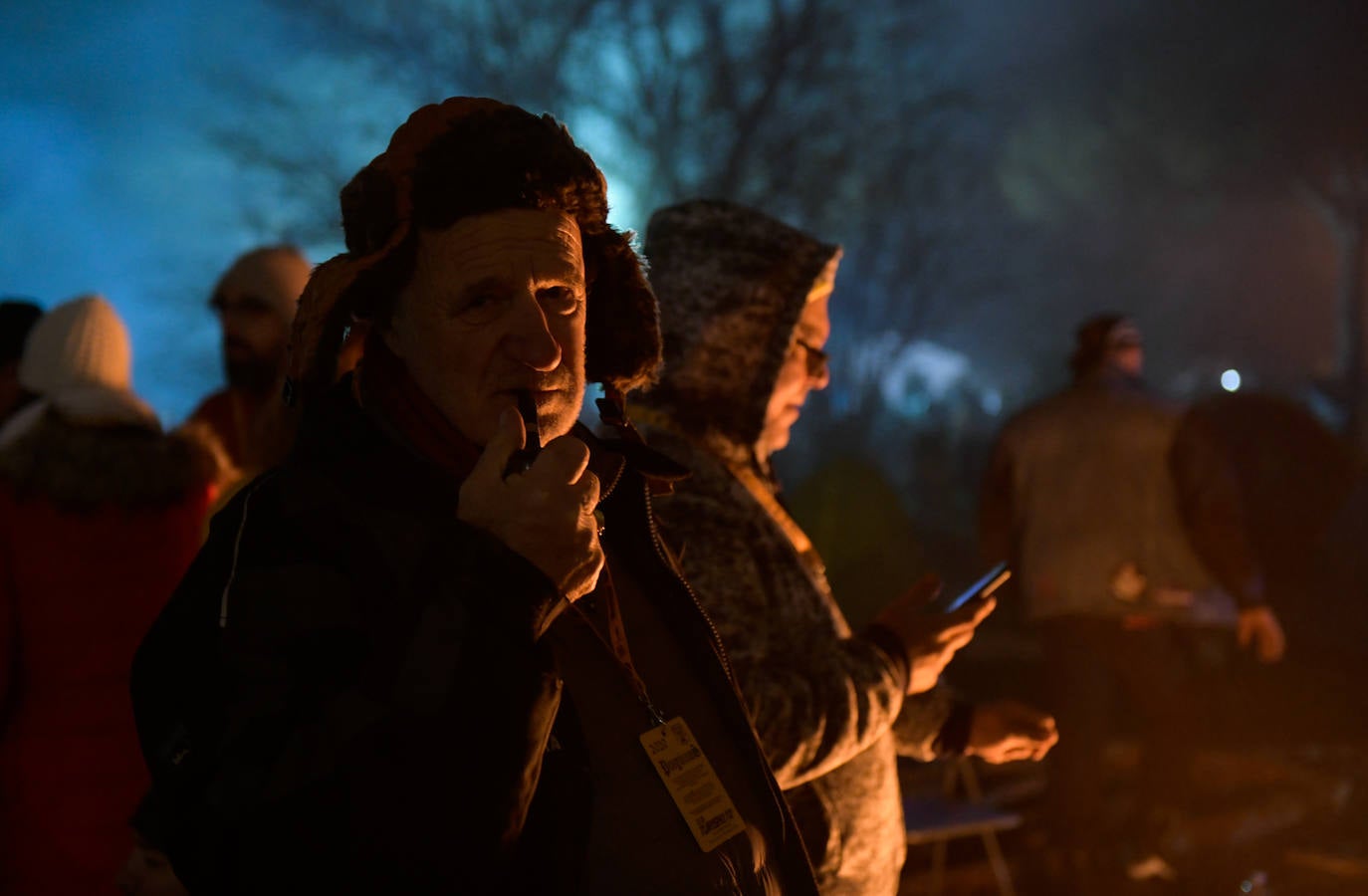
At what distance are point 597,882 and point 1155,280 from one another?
123 feet

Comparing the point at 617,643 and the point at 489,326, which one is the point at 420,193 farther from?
the point at 617,643

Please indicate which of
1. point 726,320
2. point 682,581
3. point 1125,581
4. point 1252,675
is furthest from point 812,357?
point 1252,675

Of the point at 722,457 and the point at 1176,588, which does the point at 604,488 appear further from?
the point at 1176,588

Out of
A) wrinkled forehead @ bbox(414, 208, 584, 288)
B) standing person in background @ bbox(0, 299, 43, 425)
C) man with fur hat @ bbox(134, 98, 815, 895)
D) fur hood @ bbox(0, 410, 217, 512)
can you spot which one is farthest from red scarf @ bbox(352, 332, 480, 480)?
standing person in background @ bbox(0, 299, 43, 425)

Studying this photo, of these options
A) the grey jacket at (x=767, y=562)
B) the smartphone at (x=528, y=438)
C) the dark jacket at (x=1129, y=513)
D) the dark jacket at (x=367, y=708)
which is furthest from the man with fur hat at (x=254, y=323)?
the dark jacket at (x=1129, y=513)

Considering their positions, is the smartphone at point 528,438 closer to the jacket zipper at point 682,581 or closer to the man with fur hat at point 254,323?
the jacket zipper at point 682,581

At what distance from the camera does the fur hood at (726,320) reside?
2.70 meters

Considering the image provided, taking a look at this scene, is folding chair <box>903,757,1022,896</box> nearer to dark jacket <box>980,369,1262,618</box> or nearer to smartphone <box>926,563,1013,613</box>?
dark jacket <box>980,369,1262,618</box>

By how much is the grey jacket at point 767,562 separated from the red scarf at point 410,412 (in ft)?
2.04

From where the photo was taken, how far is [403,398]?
1663 millimetres

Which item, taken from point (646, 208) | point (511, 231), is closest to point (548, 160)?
point (511, 231)

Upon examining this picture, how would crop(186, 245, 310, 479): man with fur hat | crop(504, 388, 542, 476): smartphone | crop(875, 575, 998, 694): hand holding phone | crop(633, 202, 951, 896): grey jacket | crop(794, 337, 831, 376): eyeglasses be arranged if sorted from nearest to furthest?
crop(504, 388, 542, 476): smartphone
crop(633, 202, 951, 896): grey jacket
crop(875, 575, 998, 694): hand holding phone
crop(794, 337, 831, 376): eyeglasses
crop(186, 245, 310, 479): man with fur hat

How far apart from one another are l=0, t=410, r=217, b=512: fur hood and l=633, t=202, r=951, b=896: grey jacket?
52.4 inches

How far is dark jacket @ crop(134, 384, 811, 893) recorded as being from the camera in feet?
4.04
